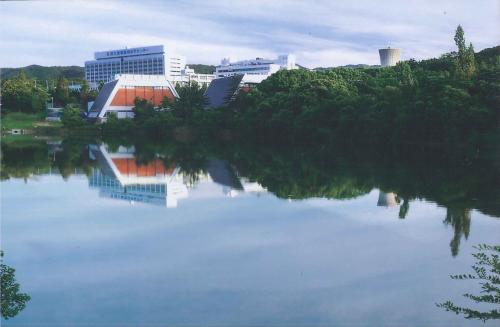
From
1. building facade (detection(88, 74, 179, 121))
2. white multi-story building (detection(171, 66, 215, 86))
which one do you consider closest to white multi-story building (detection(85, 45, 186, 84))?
white multi-story building (detection(171, 66, 215, 86))

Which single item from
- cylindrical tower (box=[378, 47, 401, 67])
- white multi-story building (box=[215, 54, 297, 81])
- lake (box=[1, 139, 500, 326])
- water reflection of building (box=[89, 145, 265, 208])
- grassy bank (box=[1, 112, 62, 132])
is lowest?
lake (box=[1, 139, 500, 326])

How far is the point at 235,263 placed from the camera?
564cm

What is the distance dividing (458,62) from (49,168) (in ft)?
36.6

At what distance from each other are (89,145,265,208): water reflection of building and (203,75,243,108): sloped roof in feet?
51.6

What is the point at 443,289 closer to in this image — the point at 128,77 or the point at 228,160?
the point at 228,160

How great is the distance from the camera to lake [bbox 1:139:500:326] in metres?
4.46

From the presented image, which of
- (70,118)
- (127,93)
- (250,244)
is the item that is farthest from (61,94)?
(250,244)

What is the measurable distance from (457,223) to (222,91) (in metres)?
27.5

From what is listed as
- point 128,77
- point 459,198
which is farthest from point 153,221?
point 128,77

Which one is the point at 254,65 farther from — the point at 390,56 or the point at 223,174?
the point at 223,174

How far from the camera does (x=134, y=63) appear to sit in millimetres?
65500

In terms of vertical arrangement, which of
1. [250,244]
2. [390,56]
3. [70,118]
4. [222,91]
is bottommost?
[250,244]

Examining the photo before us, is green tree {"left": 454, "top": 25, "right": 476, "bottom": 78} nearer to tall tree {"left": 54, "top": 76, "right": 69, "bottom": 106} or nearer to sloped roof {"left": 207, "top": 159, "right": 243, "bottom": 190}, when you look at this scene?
sloped roof {"left": 207, "top": 159, "right": 243, "bottom": 190}

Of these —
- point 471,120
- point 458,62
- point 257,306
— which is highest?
point 458,62
